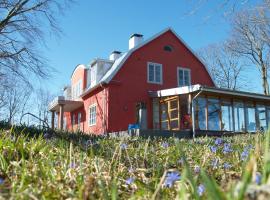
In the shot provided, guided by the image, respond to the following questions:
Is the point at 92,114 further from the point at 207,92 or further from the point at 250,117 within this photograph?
the point at 250,117

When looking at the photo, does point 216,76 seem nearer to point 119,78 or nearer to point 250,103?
point 250,103

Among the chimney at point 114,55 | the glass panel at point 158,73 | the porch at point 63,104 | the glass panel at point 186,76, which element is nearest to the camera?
the glass panel at point 158,73

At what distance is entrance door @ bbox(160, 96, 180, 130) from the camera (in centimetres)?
2035

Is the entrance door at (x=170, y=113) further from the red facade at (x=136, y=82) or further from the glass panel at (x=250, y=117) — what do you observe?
the glass panel at (x=250, y=117)

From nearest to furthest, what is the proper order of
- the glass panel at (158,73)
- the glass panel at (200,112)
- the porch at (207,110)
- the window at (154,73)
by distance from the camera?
the porch at (207,110), the glass panel at (200,112), the window at (154,73), the glass panel at (158,73)

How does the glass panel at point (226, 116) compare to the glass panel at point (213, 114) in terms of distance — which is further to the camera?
the glass panel at point (226, 116)

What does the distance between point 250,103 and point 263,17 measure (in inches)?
283

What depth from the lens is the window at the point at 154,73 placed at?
23328 millimetres

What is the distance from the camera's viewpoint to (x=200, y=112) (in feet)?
66.1

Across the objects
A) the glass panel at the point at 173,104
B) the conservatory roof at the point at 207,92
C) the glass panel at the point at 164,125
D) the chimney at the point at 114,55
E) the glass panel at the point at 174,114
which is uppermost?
the chimney at the point at 114,55

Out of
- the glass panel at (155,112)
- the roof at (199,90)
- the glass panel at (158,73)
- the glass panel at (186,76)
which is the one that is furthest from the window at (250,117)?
the glass panel at (158,73)

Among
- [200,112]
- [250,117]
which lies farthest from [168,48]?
[250,117]

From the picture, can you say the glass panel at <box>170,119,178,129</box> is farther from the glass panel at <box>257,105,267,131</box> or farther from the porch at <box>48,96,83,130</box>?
the porch at <box>48,96,83,130</box>

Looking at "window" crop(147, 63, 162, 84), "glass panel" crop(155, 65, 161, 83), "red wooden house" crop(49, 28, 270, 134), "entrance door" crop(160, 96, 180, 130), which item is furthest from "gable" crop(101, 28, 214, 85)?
"entrance door" crop(160, 96, 180, 130)
